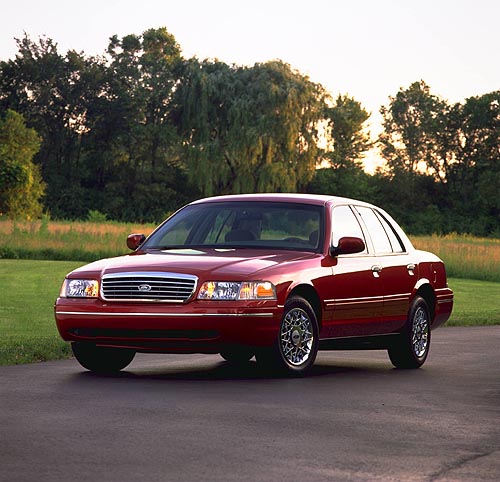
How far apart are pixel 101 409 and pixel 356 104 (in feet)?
380

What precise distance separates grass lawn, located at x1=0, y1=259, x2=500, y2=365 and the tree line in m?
37.4

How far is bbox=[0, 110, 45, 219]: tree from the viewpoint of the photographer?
251 feet

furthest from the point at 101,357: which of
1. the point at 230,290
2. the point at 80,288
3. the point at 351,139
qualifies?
the point at 351,139

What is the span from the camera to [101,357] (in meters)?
13.8

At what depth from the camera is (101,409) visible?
10469 mm

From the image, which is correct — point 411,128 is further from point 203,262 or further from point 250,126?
point 203,262

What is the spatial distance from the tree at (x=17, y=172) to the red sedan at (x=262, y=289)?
58599 mm

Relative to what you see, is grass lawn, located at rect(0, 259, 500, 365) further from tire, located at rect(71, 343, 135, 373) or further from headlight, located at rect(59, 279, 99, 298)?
headlight, located at rect(59, 279, 99, 298)

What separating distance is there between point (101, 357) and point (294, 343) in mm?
1948

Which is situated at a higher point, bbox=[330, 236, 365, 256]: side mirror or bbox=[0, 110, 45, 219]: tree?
bbox=[0, 110, 45, 219]: tree

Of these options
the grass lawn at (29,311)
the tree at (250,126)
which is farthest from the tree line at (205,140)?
the grass lawn at (29,311)

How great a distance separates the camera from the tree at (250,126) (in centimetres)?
7956

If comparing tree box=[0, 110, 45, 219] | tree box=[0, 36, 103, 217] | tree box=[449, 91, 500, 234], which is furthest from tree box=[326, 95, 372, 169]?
tree box=[0, 110, 45, 219]

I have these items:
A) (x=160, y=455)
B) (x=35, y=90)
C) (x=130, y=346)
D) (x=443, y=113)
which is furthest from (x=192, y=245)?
(x=443, y=113)
